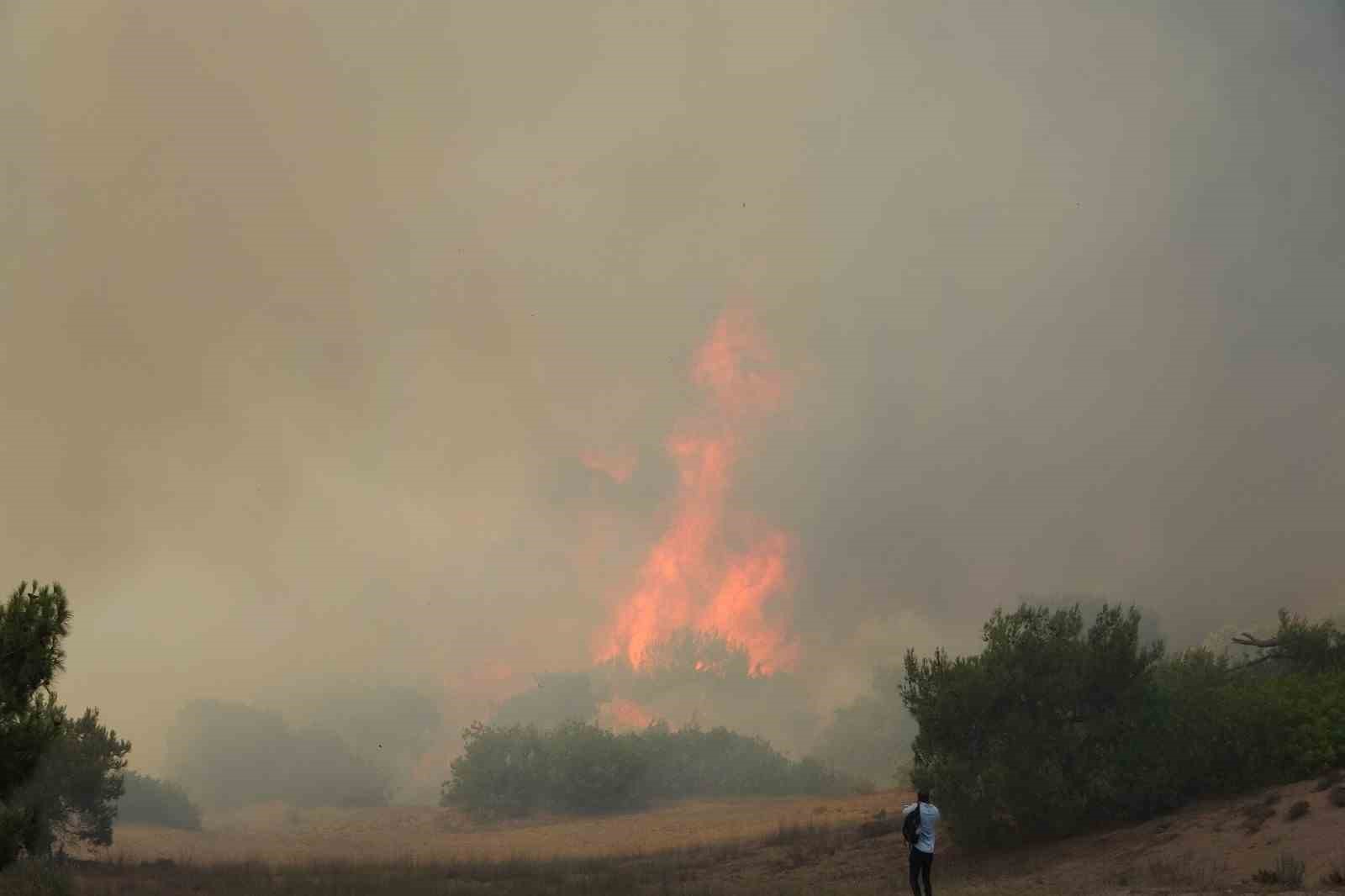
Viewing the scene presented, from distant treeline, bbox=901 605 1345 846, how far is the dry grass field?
1.01m

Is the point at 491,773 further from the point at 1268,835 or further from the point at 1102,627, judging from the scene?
the point at 1268,835

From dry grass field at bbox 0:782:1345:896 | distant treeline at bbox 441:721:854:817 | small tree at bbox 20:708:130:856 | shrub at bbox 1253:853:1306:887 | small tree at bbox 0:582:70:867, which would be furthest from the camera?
distant treeline at bbox 441:721:854:817

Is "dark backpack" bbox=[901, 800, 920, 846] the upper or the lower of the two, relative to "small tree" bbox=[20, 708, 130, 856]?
lower

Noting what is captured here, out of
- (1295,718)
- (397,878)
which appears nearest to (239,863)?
(397,878)

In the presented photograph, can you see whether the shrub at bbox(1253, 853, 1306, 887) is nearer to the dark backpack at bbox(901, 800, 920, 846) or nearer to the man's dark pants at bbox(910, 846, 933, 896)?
the man's dark pants at bbox(910, 846, 933, 896)

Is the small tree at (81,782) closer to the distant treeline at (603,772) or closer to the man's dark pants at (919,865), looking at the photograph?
the man's dark pants at (919,865)

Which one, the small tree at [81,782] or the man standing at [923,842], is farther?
the small tree at [81,782]

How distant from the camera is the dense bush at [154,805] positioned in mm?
66188

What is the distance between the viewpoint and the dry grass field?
910 inches

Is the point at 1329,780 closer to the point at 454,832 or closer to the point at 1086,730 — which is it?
the point at 1086,730

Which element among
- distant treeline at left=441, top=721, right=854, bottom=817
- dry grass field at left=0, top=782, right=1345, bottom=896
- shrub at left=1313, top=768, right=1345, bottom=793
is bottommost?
dry grass field at left=0, top=782, right=1345, bottom=896

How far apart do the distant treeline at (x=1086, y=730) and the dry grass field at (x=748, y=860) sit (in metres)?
1.01

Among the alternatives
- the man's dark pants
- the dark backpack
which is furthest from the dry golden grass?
the dark backpack

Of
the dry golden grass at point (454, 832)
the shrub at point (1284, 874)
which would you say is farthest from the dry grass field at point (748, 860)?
the dry golden grass at point (454, 832)
